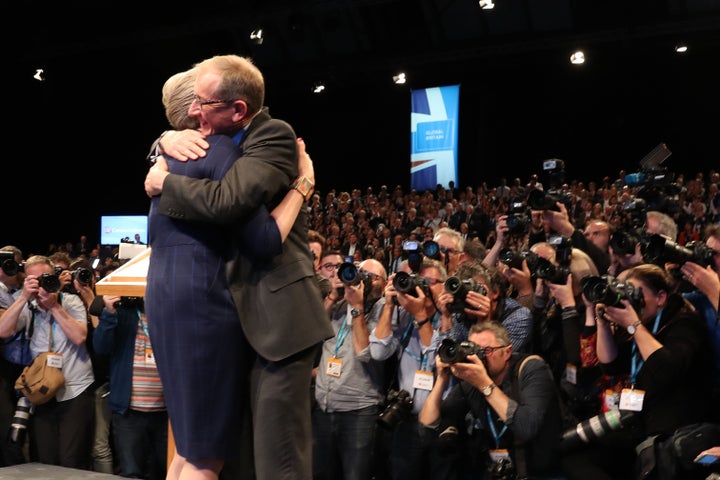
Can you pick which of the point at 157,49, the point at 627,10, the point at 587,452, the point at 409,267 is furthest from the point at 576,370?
the point at 157,49

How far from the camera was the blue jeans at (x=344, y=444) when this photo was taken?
3844mm

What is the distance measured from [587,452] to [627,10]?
10.5 m

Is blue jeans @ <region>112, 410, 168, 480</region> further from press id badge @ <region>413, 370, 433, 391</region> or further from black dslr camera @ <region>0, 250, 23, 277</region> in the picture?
press id badge @ <region>413, 370, 433, 391</region>

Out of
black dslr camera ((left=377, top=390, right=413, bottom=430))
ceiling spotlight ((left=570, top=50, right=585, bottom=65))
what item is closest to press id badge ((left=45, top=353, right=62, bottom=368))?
black dslr camera ((left=377, top=390, right=413, bottom=430))

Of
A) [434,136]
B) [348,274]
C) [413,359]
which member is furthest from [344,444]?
[434,136]

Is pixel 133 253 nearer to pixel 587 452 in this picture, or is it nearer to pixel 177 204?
pixel 587 452

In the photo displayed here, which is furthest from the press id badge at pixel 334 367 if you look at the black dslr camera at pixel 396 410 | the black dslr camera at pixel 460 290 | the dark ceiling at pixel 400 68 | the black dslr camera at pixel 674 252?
the dark ceiling at pixel 400 68

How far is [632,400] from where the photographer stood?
308 centimetres

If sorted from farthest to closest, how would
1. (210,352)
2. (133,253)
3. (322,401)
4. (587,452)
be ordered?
(133,253) → (322,401) → (587,452) → (210,352)

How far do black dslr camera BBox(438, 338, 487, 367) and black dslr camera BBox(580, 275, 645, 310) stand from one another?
1.56 ft

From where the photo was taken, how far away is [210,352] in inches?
66.0

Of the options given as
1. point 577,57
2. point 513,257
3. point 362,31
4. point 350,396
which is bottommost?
point 350,396

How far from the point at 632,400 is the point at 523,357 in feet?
1.56

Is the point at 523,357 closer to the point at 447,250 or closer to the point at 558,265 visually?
the point at 558,265
